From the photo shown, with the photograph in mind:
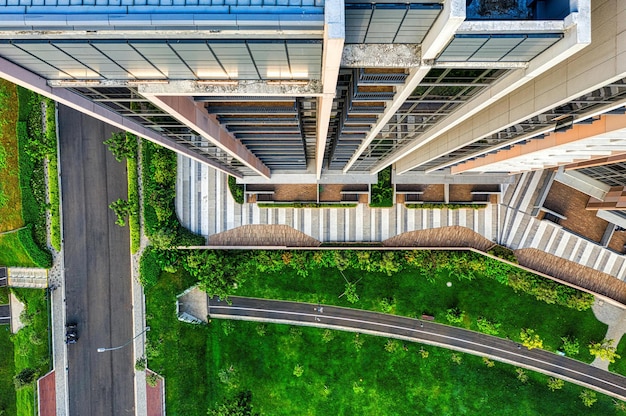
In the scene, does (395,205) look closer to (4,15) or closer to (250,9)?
(250,9)

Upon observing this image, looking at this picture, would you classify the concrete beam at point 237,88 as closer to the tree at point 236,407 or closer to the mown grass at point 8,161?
the tree at point 236,407

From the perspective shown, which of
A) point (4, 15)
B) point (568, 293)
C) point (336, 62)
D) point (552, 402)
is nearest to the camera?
point (4, 15)

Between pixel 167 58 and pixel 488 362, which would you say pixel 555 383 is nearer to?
pixel 488 362

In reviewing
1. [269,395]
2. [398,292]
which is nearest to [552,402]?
[398,292]

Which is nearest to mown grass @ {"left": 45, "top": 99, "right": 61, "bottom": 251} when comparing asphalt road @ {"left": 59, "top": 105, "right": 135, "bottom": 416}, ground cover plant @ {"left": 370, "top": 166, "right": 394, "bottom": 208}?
asphalt road @ {"left": 59, "top": 105, "right": 135, "bottom": 416}

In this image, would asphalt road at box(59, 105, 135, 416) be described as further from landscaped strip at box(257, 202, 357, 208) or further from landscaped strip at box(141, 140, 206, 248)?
landscaped strip at box(257, 202, 357, 208)

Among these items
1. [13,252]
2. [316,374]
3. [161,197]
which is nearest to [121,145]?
[161,197]
